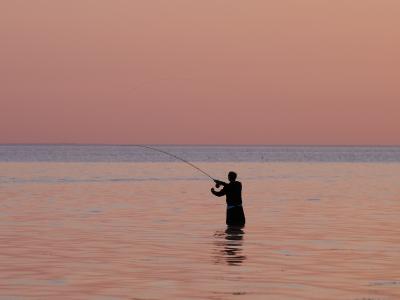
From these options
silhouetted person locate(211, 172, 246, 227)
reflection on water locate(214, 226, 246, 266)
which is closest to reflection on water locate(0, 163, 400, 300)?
reflection on water locate(214, 226, 246, 266)

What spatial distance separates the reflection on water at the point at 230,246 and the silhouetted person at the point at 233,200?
0.20 meters

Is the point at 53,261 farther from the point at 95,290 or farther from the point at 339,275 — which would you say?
the point at 339,275

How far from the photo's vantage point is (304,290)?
13828mm

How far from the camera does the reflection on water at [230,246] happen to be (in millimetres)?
17375

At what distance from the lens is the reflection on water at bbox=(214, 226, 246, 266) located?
17375 mm

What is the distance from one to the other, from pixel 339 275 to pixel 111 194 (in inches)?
1010

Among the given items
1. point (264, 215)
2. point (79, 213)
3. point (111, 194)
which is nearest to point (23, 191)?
point (111, 194)

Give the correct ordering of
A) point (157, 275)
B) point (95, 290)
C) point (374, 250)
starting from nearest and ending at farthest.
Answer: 1. point (95, 290)
2. point (157, 275)
3. point (374, 250)

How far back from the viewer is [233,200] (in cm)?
2361

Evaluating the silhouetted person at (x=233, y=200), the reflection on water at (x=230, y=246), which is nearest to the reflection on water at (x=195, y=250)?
the reflection on water at (x=230, y=246)

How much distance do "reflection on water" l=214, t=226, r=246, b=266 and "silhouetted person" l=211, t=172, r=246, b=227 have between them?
0.20m

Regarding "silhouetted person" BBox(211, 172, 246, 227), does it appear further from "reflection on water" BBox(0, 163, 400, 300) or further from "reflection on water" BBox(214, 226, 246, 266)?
"reflection on water" BBox(0, 163, 400, 300)

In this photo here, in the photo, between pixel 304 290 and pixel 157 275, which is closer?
pixel 304 290

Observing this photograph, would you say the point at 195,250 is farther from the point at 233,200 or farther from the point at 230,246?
the point at 233,200
